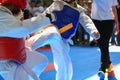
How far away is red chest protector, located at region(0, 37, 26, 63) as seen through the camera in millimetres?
3198

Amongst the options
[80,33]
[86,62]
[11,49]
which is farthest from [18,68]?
[80,33]

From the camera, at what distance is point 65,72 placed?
4352 millimetres

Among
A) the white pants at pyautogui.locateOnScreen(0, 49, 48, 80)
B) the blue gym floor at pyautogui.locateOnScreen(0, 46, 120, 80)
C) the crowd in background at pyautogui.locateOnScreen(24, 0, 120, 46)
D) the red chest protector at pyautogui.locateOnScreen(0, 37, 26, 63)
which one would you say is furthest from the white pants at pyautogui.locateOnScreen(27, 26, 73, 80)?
the crowd in background at pyautogui.locateOnScreen(24, 0, 120, 46)

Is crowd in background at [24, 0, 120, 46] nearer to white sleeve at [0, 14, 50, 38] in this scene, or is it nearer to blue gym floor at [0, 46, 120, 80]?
blue gym floor at [0, 46, 120, 80]

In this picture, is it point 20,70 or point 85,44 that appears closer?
point 20,70

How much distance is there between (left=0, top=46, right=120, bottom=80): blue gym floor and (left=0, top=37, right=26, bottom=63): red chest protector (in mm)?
2276

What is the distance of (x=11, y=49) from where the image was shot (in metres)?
3.24

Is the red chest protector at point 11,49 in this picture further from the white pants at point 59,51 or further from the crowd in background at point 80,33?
the crowd in background at point 80,33

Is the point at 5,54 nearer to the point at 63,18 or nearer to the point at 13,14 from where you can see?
the point at 13,14

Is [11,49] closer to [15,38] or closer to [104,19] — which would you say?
[15,38]

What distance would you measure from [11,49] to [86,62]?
3.93m

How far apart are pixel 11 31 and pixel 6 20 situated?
11 centimetres

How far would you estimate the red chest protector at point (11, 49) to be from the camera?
3.20 meters

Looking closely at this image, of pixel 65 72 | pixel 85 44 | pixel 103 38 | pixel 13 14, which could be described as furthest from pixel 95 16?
pixel 85 44
